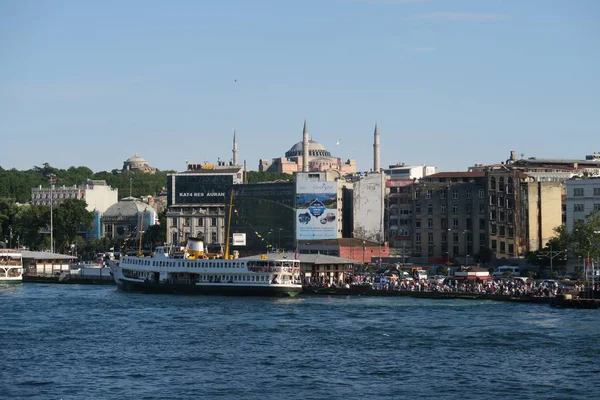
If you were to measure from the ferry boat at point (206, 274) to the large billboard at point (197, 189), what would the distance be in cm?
4818

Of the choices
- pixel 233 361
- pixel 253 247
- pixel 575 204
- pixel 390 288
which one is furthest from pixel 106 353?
pixel 253 247

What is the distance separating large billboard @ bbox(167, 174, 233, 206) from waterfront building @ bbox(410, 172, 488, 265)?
30144 millimetres

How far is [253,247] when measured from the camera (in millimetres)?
127562

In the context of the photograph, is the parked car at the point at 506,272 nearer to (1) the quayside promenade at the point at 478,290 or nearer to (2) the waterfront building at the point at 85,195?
(1) the quayside promenade at the point at 478,290

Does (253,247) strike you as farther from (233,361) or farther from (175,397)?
(175,397)

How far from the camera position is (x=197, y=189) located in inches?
5507

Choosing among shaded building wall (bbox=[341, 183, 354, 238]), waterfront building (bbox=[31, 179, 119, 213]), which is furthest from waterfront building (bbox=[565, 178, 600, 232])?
waterfront building (bbox=[31, 179, 119, 213])

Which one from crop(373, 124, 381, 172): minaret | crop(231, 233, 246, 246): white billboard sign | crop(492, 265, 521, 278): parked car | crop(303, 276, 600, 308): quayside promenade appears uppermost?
crop(373, 124, 381, 172): minaret

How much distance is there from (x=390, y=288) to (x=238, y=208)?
1935 inches

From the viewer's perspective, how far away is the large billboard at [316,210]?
124062mm

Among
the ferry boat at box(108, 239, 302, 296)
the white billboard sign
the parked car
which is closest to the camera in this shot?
the ferry boat at box(108, 239, 302, 296)

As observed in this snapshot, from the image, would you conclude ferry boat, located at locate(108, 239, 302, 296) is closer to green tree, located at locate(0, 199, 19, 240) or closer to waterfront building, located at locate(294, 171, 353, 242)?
waterfront building, located at locate(294, 171, 353, 242)

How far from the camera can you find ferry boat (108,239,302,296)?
8269cm

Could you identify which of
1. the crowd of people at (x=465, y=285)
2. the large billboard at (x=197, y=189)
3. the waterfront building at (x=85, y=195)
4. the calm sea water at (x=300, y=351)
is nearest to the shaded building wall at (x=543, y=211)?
the crowd of people at (x=465, y=285)
